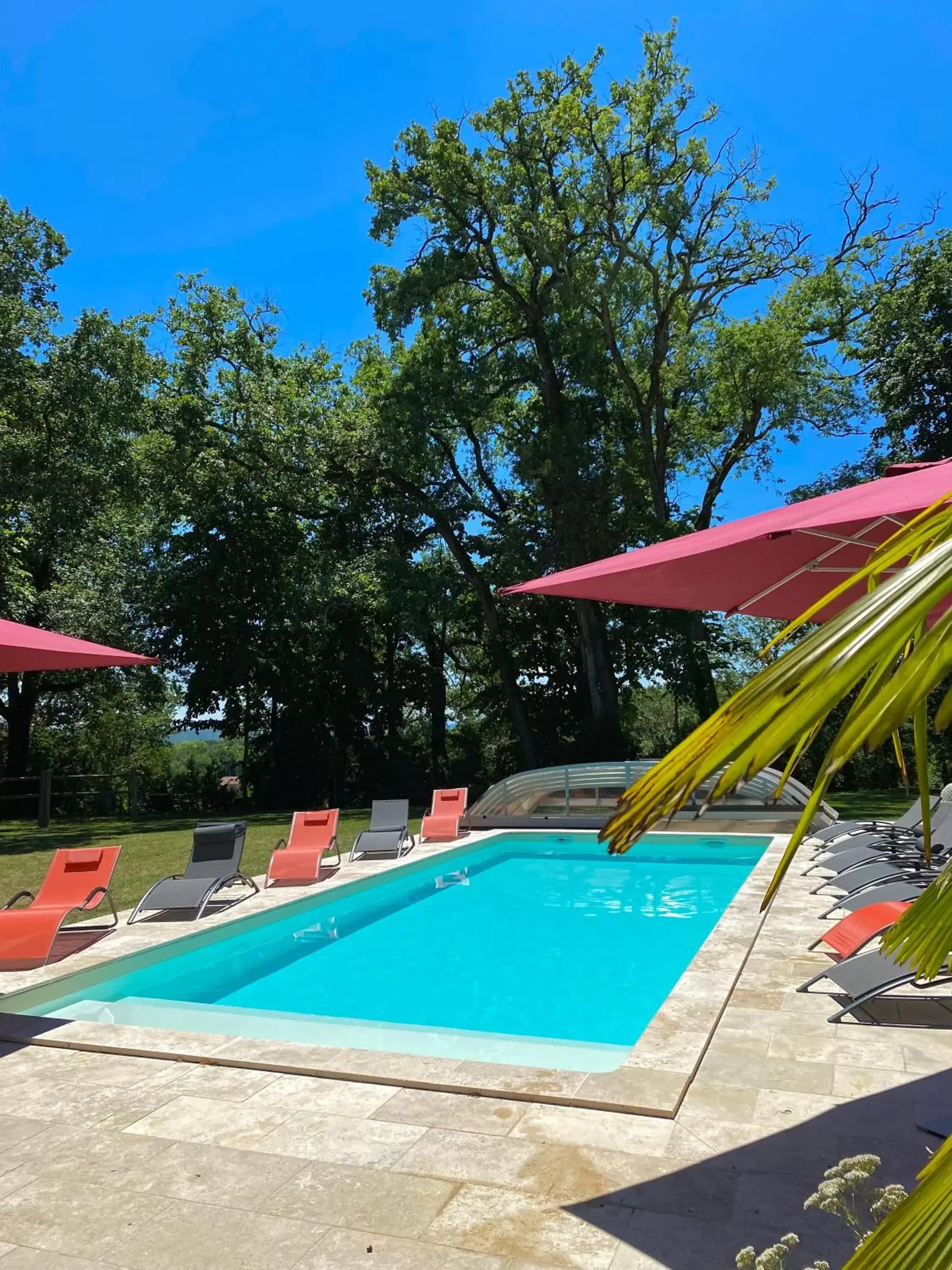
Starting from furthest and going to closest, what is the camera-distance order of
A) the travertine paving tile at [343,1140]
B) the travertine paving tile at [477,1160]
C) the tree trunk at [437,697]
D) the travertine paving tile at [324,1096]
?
the tree trunk at [437,697] < the travertine paving tile at [324,1096] < the travertine paving tile at [343,1140] < the travertine paving tile at [477,1160]

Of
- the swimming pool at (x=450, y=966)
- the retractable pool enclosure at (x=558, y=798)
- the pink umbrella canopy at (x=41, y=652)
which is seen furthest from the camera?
the retractable pool enclosure at (x=558, y=798)

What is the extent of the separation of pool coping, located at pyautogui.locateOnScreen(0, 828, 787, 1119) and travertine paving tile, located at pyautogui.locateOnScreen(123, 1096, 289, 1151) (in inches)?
20.1

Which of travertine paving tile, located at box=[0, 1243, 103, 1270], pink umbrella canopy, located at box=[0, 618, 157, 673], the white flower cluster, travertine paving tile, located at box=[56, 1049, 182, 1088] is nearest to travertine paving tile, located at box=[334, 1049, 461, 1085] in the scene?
travertine paving tile, located at box=[56, 1049, 182, 1088]

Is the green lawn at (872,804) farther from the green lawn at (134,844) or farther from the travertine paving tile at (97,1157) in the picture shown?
the travertine paving tile at (97,1157)

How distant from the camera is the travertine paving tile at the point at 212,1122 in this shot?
395cm

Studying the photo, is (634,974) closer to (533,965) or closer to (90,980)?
(533,965)

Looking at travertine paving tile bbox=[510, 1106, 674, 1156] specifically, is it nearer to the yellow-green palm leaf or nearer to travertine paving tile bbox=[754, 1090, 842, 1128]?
travertine paving tile bbox=[754, 1090, 842, 1128]

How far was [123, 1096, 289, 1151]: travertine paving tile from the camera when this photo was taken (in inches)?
155

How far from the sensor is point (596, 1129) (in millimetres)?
3918

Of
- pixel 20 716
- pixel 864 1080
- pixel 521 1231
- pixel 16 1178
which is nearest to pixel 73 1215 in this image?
pixel 16 1178

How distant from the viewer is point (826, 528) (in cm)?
381

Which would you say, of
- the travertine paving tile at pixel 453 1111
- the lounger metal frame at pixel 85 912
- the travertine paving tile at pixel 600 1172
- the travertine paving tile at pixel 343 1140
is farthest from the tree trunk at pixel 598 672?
the travertine paving tile at pixel 600 1172

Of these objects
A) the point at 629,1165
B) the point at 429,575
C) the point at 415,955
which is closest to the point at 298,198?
the point at 429,575

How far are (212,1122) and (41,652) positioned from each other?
371cm
